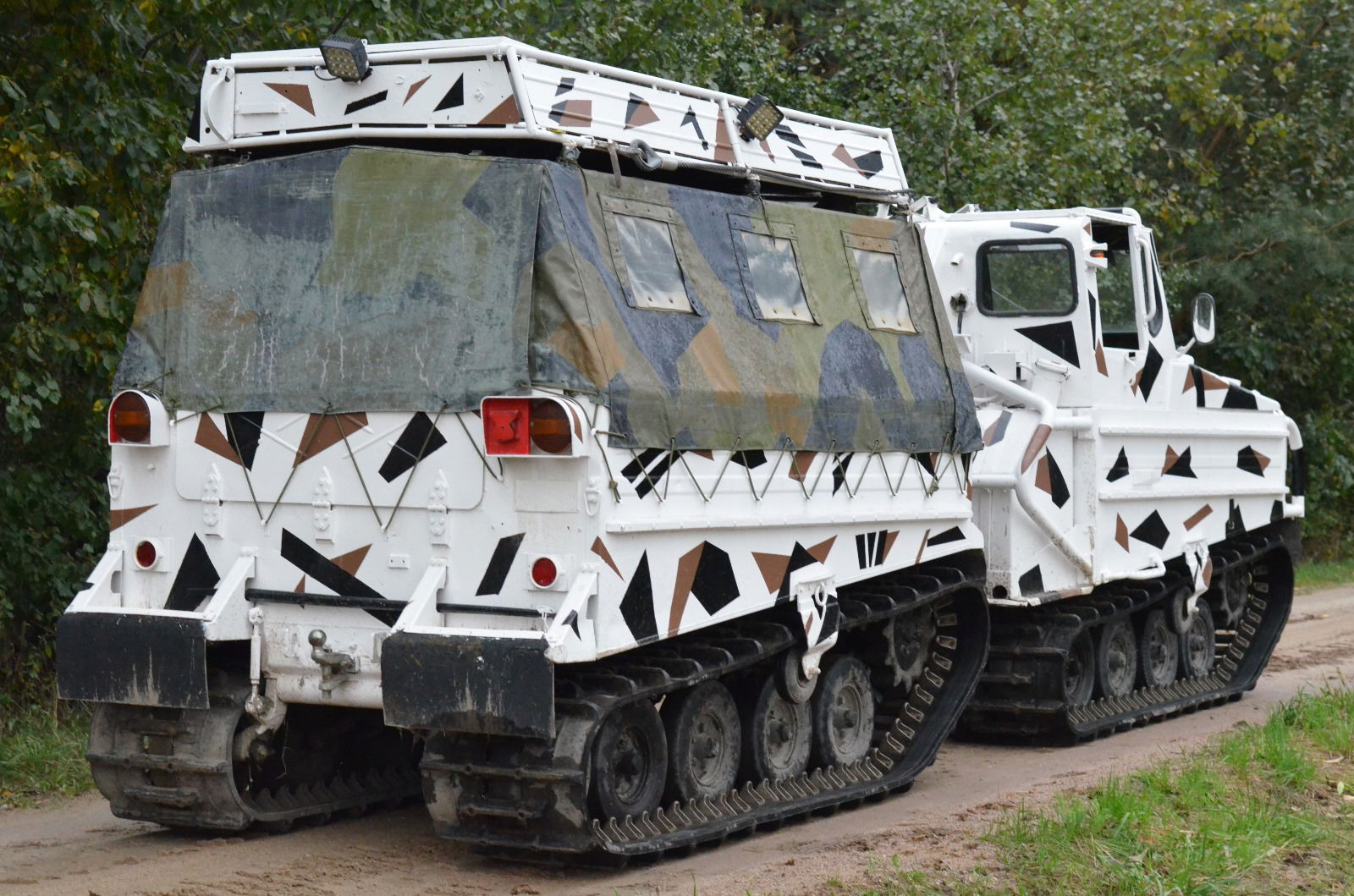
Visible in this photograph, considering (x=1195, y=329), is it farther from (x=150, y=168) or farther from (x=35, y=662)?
(x=35, y=662)

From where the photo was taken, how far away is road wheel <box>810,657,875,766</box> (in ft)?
30.3

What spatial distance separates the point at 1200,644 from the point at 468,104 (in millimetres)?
8143

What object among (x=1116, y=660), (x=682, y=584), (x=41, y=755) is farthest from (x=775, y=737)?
(x=1116, y=660)

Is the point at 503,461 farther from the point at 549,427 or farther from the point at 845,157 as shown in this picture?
the point at 845,157

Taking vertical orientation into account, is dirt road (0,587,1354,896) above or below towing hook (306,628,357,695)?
below

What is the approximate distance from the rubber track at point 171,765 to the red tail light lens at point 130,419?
1.11 metres

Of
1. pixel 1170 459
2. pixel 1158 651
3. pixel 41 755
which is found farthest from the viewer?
pixel 1158 651

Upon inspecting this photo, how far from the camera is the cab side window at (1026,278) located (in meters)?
12.0

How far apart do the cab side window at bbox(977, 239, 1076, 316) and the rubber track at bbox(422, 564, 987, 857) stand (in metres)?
2.63

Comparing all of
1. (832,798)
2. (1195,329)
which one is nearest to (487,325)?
(832,798)

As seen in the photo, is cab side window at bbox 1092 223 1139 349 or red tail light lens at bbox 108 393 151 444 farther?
cab side window at bbox 1092 223 1139 349

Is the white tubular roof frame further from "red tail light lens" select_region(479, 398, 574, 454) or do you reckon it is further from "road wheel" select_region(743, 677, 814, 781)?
"road wheel" select_region(743, 677, 814, 781)

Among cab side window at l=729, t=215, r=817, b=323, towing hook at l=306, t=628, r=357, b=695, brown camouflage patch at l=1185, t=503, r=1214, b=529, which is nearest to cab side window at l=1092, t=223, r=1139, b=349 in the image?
brown camouflage patch at l=1185, t=503, r=1214, b=529

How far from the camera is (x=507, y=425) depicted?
7.04 m
